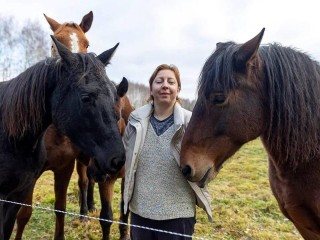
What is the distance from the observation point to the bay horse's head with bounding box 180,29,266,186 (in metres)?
2.28

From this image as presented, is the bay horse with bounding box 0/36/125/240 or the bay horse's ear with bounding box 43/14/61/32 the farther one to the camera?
the bay horse's ear with bounding box 43/14/61/32

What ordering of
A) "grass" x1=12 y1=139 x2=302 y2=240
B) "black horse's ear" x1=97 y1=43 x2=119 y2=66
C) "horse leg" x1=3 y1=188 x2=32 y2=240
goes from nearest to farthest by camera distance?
"black horse's ear" x1=97 y1=43 x2=119 y2=66 → "horse leg" x1=3 y1=188 x2=32 y2=240 → "grass" x1=12 y1=139 x2=302 y2=240

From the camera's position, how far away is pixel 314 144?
2.47 m

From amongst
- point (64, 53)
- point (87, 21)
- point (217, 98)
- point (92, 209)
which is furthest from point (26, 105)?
point (92, 209)

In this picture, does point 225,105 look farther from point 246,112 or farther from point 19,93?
point 19,93

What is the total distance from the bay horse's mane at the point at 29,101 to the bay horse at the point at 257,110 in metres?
1.05

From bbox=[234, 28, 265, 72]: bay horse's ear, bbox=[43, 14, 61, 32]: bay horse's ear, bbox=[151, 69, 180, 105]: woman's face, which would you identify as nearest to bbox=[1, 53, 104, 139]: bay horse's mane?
bbox=[151, 69, 180, 105]: woman's face

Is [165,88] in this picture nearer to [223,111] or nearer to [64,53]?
[223,111]

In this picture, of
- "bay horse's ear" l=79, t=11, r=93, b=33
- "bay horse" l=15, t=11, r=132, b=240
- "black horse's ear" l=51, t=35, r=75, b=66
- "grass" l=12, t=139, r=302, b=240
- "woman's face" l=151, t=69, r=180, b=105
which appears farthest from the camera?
"bay horse's ear" l=79, t=11, r=93, b=33

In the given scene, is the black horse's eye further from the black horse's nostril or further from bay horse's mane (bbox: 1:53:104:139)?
the black horse's nostril

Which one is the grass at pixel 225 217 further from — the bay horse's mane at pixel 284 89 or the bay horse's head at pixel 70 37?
the bay horse's mane at pixel 284 89

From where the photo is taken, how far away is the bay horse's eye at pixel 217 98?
2.28 m

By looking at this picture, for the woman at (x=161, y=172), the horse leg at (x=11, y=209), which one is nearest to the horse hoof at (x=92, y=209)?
the horse leg at (x=11, y=209)

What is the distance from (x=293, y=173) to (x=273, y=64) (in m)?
0.83
